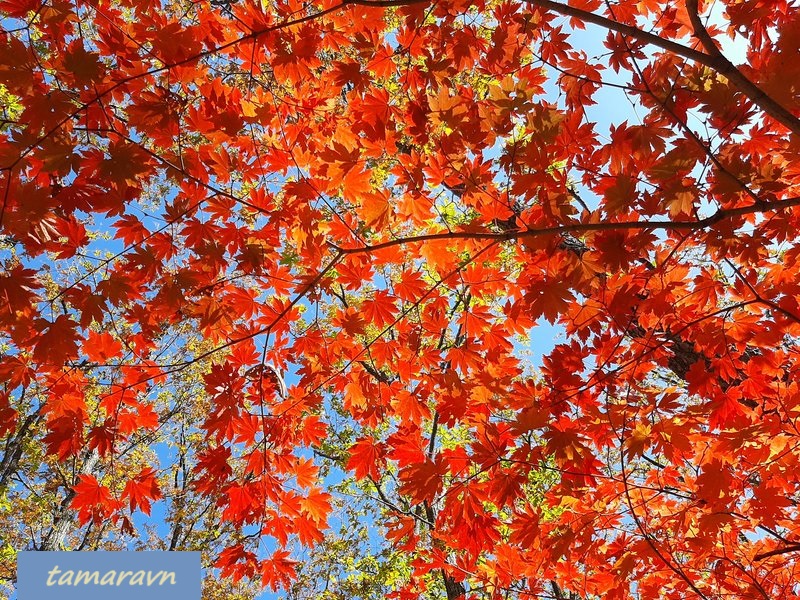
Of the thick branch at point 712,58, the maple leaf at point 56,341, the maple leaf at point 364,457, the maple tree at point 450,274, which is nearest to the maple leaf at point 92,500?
the maple tree at point 450,274

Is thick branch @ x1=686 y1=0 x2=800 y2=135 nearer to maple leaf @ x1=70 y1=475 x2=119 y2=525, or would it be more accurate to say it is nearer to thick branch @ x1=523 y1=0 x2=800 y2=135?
thick branch @ x1=523 y1=0 x2=800 y2=135

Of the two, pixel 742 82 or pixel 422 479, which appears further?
pixel 422 479

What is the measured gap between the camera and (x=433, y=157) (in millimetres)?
2537

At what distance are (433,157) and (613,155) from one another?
872 millimetres

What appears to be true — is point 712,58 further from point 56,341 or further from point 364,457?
point 56,341

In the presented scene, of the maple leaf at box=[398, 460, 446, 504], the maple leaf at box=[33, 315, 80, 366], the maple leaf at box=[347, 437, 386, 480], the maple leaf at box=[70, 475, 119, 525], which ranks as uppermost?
the maple leaf at box=[33, 315, 80, 366]

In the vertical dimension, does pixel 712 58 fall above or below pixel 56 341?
above

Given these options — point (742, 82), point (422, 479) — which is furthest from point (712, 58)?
point (422, 479)

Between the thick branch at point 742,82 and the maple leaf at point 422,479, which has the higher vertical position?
the thick branch at point 742,82

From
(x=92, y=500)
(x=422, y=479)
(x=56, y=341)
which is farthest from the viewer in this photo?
(x=92, y=500)

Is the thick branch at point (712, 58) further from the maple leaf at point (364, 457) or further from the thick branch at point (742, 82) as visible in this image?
the maple leaf at point (364, 457)

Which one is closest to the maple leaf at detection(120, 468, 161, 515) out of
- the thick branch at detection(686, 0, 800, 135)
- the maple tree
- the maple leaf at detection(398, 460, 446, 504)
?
the maple tree

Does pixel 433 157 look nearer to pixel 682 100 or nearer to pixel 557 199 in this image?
pixel 557 199

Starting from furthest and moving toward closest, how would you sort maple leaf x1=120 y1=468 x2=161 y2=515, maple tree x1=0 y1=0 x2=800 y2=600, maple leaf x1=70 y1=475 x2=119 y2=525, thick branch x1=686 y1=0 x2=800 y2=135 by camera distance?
maple leaf x1=120 y1=468 x2=161 y2=515
maple leaf x1=70 y1=475 x2=119 y2=525
maple tree x1=0 y1=0 x2=800 y2=600
thick branch x1=686 y1=0 x2=800 y2=135
